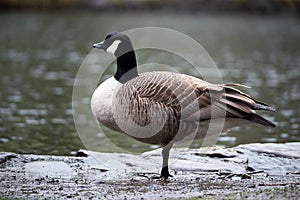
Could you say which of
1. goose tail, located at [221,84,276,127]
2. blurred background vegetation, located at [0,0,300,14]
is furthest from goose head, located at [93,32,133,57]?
blurred background vegetation, located at [0,0,300,14]

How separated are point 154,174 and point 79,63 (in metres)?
18.3

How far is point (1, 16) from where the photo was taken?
4744 cm

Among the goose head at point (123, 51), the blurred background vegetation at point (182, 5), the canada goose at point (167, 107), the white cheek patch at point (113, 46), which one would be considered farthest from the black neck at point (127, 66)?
the blurred background vegetation at point (182, 5)

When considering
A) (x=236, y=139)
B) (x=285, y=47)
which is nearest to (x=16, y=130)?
(x=236, y=139)

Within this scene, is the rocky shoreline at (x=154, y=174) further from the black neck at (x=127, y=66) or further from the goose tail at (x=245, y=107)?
the black neck at (x=127, y=66)

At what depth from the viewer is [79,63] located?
26359mm

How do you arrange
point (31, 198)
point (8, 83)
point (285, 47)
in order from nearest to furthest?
1. point (31, 198)
2. point (8, 83)
3. point (285, 47)

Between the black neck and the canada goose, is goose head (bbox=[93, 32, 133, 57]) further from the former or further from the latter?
the canada goose

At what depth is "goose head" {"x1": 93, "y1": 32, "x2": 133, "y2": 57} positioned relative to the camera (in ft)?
28.3

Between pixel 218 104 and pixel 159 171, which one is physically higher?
pixel 218 104

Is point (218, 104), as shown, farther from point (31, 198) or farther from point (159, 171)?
point (31, 198)

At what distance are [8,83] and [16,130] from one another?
7.07m

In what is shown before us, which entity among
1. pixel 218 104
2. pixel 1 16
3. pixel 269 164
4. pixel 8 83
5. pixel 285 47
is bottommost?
pixel 269 164

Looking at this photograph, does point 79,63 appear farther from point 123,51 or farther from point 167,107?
point 167,107
